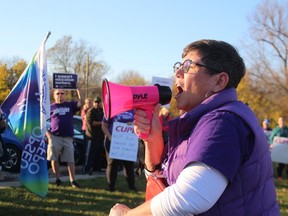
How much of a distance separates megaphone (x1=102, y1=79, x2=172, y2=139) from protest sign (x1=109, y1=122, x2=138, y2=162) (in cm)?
615

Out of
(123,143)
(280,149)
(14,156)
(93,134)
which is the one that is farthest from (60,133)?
(280,149)

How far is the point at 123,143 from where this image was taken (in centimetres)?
880

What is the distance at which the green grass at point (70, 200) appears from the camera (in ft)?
19.5

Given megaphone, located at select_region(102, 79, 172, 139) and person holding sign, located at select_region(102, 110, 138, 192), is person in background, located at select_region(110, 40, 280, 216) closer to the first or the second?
megaphone, located at select_region(102, 79, 172, 139)

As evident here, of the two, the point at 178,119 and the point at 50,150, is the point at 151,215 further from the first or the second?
the point at 50,150

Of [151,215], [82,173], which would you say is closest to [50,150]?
[82,173]

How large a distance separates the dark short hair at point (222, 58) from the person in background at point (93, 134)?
25.2 ft

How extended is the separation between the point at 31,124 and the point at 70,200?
4.99 ft

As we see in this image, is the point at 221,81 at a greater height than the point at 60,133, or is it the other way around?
the point at 221,81

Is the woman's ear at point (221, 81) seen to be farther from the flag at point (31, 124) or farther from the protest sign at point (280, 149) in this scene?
the protest sign at point (280, 149)

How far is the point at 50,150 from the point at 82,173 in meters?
2.61

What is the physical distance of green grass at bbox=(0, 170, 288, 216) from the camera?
5945 mm

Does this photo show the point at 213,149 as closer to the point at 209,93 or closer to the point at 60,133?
the point at 209,93

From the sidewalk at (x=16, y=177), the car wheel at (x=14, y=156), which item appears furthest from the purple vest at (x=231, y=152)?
the car wheel at (x=14, y=156)
